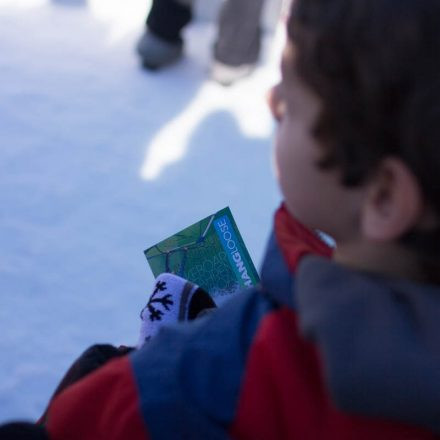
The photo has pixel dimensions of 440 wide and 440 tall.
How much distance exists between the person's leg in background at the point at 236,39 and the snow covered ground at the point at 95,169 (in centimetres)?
5

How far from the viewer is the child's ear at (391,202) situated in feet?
1.46

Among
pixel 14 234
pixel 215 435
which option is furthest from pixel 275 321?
pixel 14 234

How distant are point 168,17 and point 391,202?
1.43 metres

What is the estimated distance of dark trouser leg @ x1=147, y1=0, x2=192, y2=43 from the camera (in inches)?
69.2

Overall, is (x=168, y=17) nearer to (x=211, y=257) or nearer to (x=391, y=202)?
(x=211, y=257)

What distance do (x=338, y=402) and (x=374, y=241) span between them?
0.14 meters

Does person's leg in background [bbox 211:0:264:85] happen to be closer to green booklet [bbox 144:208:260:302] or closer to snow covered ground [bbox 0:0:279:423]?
snow covered ground [bbox 0:0:279:423]

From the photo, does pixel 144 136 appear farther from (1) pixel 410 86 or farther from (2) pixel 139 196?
(1) pixel 410 86

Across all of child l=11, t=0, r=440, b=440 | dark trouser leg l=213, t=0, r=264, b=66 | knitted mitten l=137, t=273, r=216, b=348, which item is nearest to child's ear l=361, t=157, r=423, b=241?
child l=11, t=0, r=440, b=440

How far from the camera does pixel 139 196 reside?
1417 mm

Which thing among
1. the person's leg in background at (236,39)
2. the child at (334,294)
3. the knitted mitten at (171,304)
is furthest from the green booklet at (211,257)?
the person's leg in background at (236,39)

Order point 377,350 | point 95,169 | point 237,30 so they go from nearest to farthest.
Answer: point 377,350, point 95,169, point 237,30

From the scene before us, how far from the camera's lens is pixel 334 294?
0.44 m

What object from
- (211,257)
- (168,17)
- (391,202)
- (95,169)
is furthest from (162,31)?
(391,202)
